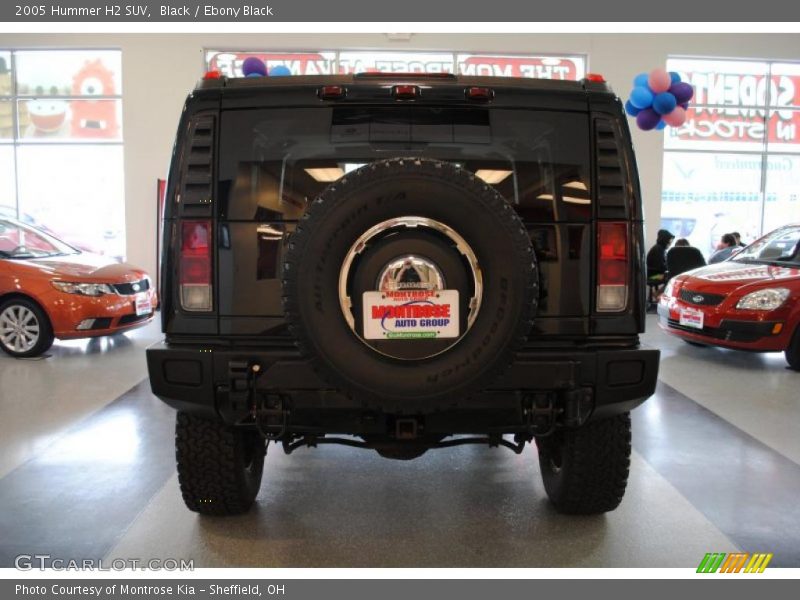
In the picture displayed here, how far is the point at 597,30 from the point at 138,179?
27.7 ft

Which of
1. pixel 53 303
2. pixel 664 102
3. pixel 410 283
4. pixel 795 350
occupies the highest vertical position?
pixel 664 102

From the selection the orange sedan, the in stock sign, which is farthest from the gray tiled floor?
the in stock sign

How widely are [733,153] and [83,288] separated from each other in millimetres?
11702

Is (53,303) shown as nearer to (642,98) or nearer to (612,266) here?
(612,266)

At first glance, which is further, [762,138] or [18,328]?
[762,138]

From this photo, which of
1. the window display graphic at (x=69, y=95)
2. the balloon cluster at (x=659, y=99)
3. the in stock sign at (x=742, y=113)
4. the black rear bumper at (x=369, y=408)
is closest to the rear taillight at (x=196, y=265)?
the black rear bumper at (x=369, y=408)

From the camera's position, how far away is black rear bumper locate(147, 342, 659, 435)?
2139mm

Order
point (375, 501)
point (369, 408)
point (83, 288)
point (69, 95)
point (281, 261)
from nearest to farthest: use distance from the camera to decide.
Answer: point (369, 408) → point (281, 261) → point (375, 501) → point (83, 288) → point (69, 95)

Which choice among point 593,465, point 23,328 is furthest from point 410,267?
point 23,328

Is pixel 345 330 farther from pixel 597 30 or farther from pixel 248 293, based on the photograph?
pixel 597 30

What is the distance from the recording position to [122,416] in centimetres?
429

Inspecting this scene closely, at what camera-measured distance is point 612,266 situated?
2258mm

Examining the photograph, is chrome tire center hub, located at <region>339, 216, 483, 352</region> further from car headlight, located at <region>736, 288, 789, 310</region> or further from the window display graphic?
the window display graphic

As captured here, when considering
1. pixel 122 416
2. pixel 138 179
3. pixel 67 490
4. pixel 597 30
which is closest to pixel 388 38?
pixel 597 30
